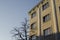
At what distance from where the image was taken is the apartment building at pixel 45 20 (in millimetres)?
26688

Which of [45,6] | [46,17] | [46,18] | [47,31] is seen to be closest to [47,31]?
[47,31]

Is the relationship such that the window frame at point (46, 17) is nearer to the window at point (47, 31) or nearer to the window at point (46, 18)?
the window at point (46, 18)

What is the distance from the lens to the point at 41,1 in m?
32.2

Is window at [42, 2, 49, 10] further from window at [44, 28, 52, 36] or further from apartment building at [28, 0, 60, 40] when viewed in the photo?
window at [44, 28, 52, 36]

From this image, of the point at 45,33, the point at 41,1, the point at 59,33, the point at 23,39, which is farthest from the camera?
the point at 23,39

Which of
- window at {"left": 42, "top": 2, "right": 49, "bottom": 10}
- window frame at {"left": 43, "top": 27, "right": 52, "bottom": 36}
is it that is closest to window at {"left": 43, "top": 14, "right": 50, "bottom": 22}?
window at {"left": 42, "top": 2, "right": 49, "bottom": 10}

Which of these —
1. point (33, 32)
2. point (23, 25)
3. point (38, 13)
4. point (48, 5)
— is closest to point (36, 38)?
point (33, 32)

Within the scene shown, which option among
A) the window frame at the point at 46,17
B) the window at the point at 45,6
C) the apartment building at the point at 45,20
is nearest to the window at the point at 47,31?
the apartment building at the point at 45,20

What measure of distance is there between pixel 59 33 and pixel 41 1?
9312mm

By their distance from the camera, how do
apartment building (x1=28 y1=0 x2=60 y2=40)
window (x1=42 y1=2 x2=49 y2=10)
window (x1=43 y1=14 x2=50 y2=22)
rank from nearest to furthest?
apartment building (x1=28 y1=0 x2=60 y2=40), window (x1=43 y1=14 x2=50 y2=22), window (x1=42 y1=2 x2=49 y2=10)

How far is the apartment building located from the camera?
2669cm

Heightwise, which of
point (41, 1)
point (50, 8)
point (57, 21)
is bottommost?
point (57, 21)

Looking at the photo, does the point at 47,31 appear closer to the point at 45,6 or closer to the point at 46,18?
A: the point at 46,18

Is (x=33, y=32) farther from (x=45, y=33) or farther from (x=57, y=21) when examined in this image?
(x=57, y=21)
